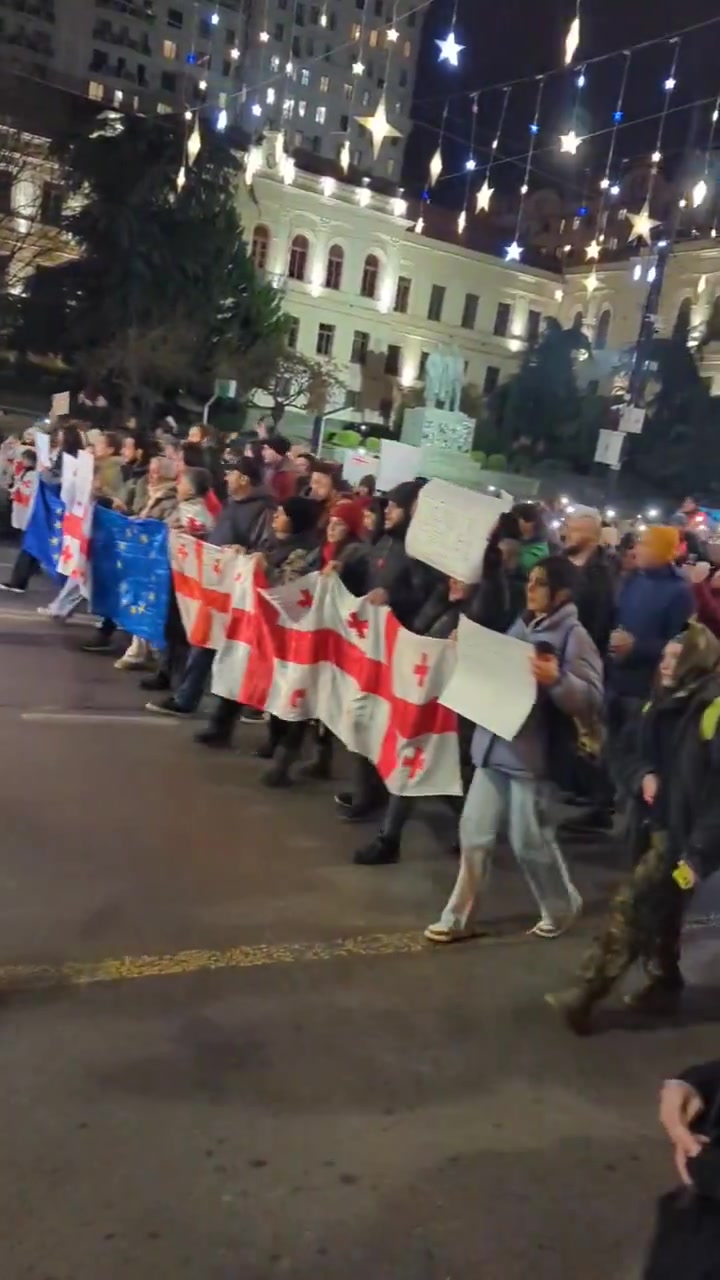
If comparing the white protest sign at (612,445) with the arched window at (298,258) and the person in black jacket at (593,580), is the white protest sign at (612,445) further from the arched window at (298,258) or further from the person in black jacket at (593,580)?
the arched window at (298,258)

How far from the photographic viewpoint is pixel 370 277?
67.6 meters

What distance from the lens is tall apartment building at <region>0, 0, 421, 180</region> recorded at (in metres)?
70.1

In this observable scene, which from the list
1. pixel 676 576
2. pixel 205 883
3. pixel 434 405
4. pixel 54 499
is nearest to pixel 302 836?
pixel 205 883

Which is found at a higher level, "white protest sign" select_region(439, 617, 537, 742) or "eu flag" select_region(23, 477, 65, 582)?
"white protest sign" select_region(439, 617, 537, 742)

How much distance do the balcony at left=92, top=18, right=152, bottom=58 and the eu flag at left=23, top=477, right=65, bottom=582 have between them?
238 ft

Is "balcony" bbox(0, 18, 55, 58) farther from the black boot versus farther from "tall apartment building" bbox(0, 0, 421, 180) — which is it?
the black boot

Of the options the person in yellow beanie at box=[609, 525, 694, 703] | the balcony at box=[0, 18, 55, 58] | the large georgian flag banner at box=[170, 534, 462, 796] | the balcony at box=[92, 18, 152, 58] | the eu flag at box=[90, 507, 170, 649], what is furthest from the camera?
the balcony at box=[92, 18, 152, 58]

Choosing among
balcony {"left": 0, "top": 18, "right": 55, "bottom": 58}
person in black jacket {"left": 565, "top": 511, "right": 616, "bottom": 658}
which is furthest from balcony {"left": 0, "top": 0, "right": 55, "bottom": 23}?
person in black jacket {"left": 565, "top": 511, "right": 616, "bottom": 658}

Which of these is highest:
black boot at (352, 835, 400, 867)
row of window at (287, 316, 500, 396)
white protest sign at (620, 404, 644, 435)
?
row of window at (287, 316, 500, 396)

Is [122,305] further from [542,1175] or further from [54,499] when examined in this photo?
[542,1175]

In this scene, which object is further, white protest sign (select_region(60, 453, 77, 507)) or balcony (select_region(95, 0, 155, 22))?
balcony (select_region(95, 0, 155, 22))

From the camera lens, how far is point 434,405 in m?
59.2

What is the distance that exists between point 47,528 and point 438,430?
121 ft

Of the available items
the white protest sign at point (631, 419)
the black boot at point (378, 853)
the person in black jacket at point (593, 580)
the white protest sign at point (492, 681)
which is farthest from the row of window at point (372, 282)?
the white protest sign at point (492, 681)
